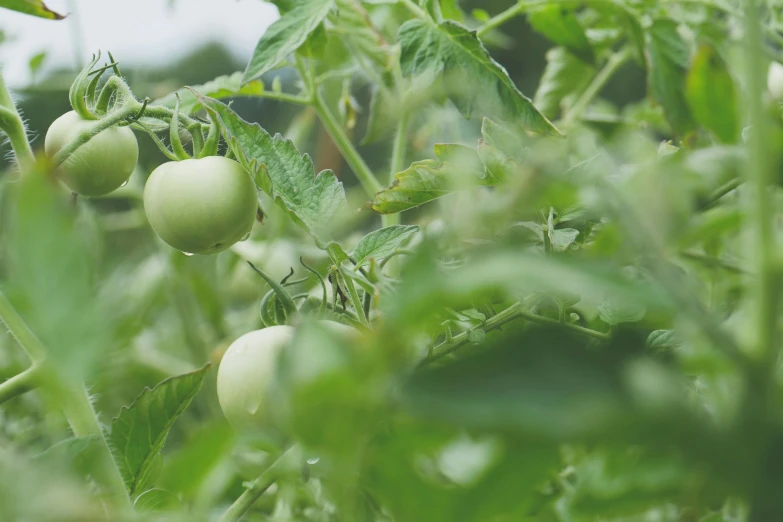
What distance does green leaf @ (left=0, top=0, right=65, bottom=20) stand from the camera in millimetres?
364

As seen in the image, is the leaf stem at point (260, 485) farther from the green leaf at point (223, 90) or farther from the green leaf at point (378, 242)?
the green leaf at point (223, 90)

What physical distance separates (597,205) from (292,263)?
2.04ft

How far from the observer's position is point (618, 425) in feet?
0.40

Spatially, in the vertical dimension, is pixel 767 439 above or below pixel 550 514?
above

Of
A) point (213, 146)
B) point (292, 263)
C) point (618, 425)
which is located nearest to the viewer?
point (618, 425)

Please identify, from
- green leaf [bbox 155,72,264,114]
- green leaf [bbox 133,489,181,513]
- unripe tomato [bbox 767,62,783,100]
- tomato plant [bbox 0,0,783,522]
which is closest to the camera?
tomato plant [bbox 0,0,783,522]

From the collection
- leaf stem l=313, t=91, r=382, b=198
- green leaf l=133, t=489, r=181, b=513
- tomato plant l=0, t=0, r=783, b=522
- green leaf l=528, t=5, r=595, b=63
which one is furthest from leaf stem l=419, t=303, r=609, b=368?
green leaf l=528, t=5, r=595, b=63

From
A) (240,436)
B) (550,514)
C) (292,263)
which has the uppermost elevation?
(240,436)

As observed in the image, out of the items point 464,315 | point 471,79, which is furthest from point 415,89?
point 464,315

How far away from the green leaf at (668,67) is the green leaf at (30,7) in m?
0.39

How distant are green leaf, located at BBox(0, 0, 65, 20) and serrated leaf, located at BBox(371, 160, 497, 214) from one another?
188 millimetres

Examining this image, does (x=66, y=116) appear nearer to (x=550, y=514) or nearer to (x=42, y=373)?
(x=42, y=373)

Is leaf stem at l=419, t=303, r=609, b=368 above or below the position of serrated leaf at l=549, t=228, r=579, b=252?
below

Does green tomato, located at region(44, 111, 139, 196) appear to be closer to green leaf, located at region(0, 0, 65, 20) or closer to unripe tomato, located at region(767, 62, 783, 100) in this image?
green leaf, located at region(0, 0, 65, 20)
